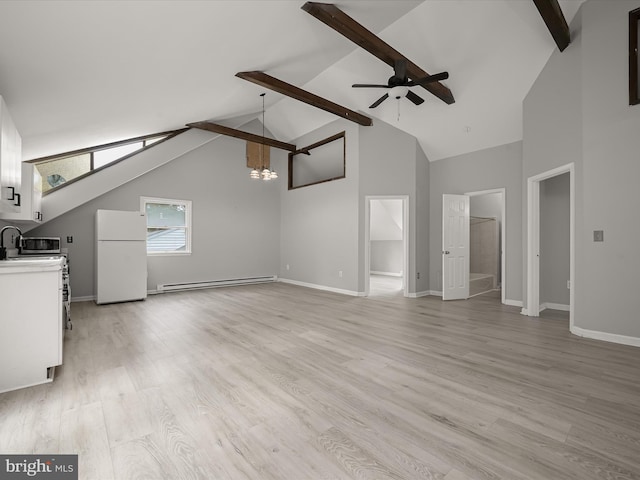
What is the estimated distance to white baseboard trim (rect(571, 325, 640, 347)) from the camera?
10.6ft

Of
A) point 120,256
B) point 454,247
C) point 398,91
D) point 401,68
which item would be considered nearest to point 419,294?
point 454,247

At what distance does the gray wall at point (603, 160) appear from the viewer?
324 cm

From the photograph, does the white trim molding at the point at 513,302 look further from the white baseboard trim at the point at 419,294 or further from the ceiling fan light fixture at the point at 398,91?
the ceiling fan light fixture at the point at 398,91

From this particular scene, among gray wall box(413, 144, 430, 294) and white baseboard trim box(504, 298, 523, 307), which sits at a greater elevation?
gray wall box(413, 144, 430, 294)

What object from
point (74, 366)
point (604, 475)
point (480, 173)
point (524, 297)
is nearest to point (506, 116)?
point (480, 173)

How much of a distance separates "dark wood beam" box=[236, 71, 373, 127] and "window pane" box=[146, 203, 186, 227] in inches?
145

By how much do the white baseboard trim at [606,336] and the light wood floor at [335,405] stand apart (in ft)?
0.48

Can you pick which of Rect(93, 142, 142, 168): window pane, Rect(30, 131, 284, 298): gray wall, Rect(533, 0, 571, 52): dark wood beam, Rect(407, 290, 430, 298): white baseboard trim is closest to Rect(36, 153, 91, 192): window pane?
Rect(93, 142, 142, 168): window pane

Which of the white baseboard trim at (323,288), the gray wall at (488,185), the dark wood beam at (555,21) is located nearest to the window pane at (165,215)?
the white baseboard trim at (323,288)

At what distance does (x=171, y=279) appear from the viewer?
6.71m

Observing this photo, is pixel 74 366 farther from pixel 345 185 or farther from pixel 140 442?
pixel 345 185

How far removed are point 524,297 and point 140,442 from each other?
527cm

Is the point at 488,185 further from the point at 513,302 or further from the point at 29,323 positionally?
the point at 29,323

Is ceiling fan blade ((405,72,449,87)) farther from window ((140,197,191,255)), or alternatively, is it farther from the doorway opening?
window ((140,197,191,255))
